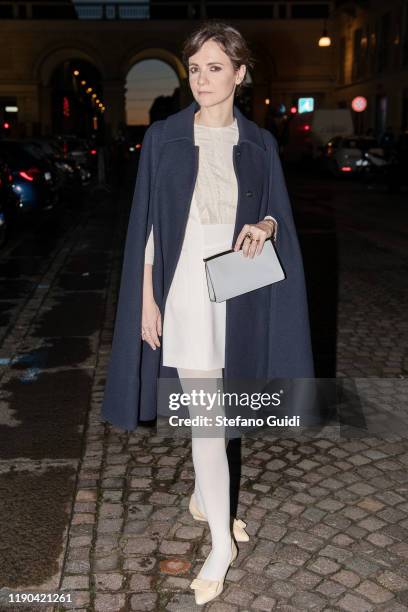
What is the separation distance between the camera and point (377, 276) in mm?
8984

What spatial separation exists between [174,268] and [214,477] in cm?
77

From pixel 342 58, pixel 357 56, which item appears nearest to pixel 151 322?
pixel 357 56

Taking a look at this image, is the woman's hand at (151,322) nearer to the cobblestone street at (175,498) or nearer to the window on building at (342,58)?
the cobblestone street at (175,498)

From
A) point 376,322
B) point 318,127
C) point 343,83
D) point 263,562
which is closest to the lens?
point 263,562

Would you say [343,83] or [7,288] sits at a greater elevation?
[343,83]

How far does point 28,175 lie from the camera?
47.8ft

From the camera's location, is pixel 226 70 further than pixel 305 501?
No

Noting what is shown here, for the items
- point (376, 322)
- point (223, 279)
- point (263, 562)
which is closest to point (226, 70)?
point (223, 279)

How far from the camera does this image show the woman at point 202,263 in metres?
2.51

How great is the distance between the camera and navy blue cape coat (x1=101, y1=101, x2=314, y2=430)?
8.30 feet

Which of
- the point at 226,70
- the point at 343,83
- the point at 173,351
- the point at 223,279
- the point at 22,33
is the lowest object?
the point at 173,351

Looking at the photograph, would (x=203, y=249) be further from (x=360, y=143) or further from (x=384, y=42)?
(x=384, y=42)

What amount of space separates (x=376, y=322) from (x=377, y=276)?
2.32m

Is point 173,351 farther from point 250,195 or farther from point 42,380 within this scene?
point 42,380
